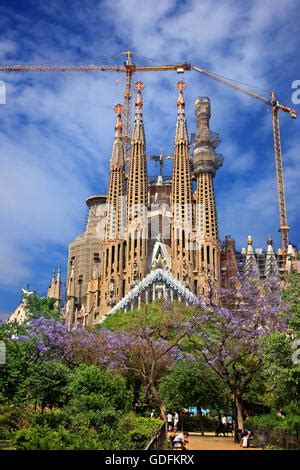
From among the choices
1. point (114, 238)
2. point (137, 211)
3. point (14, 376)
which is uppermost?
point (137, 211)

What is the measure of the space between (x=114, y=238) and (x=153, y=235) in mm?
5744

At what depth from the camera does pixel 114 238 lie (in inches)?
2788

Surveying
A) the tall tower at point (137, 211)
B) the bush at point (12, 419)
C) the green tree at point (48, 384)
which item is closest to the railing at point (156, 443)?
the bush at point (12, 419)

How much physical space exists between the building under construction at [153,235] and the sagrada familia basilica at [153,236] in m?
0.12

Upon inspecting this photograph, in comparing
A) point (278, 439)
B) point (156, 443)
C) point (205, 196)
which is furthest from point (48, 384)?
point (205, 196)

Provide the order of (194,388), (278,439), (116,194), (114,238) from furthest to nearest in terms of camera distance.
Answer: (116,194) < (114,238) < (194,388) < (278,439)

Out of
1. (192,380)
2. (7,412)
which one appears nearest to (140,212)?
(192,380)

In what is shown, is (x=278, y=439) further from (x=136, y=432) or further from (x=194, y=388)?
(x=194, y=388)

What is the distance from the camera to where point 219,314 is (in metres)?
25.6

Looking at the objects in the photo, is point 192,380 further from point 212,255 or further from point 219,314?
point 212,255

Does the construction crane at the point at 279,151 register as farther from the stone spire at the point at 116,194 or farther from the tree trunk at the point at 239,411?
the tree trunk at the point at 239,411

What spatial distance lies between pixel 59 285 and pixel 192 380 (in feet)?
218

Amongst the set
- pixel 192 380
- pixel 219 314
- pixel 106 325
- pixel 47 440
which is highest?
pixel 106 325

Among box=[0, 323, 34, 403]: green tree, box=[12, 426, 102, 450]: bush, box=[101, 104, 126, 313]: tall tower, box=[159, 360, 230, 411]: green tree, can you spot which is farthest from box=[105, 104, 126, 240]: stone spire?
box=[12, 426, 102, 450]: bush
